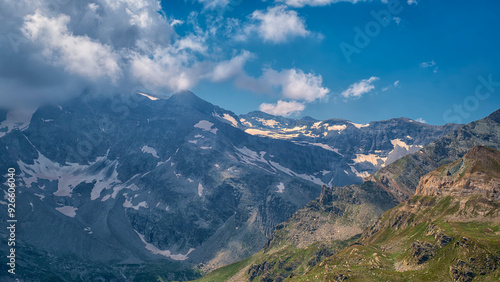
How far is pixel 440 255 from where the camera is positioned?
18375 centimetres

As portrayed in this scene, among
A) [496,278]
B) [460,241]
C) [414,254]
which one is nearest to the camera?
[496,278]

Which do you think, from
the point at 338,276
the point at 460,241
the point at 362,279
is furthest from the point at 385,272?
the point at 460,241

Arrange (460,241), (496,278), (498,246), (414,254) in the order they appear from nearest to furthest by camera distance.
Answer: (496,278) → (498,246) → (460,241) → (414,254)

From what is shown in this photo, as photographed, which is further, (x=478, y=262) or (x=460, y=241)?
(x=460, y=241)

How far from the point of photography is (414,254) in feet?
634

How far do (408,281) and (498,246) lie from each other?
4082 centimetres

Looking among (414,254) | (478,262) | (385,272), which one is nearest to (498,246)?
(478,262)

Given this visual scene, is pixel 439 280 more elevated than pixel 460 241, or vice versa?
pixel 460 241

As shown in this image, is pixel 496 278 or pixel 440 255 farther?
pixel 440 255

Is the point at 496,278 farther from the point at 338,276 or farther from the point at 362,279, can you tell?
the point at 338,276

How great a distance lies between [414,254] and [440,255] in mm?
12837

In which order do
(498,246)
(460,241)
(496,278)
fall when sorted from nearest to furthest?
(496,278) → (498,246) → (460,241)

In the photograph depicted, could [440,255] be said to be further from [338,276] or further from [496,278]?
[338,276]

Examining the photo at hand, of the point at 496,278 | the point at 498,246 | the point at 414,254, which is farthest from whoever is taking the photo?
the point at 414,254
